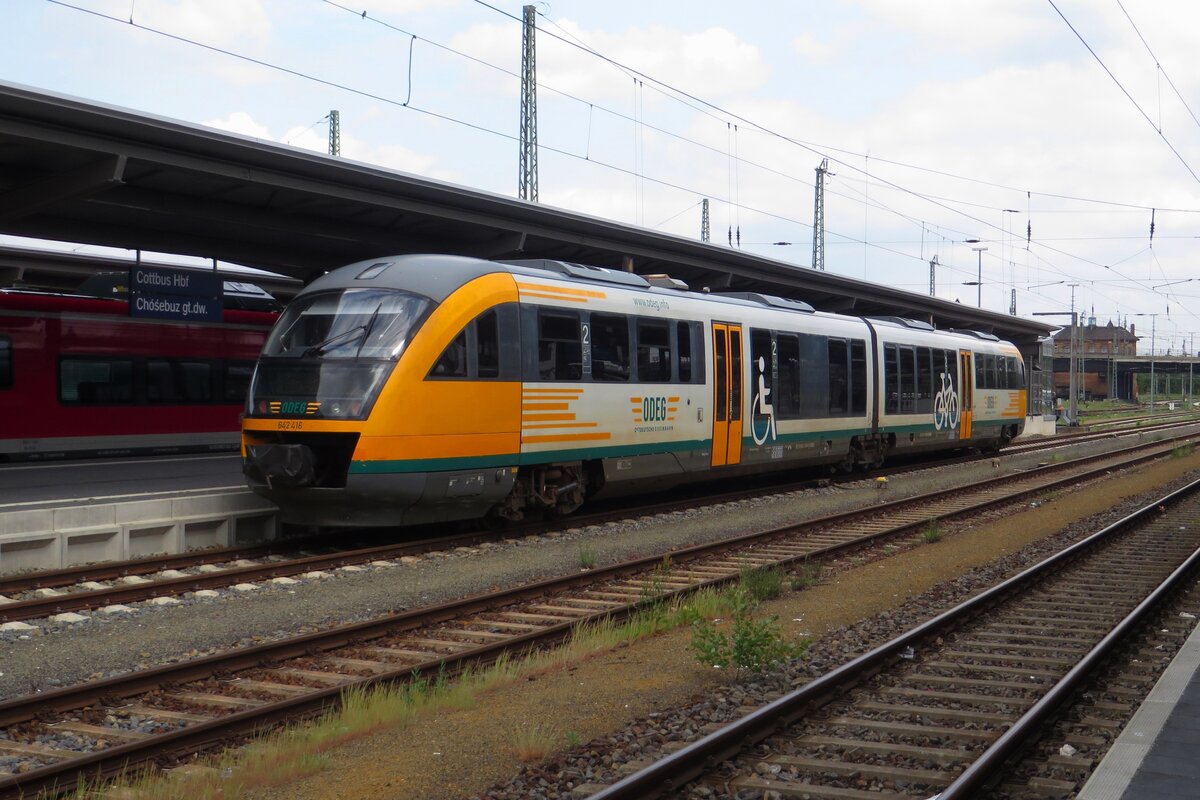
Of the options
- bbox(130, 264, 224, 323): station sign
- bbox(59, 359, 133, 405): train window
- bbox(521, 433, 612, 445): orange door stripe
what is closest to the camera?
bbox(521, 433, 612, 445): orange door stripe

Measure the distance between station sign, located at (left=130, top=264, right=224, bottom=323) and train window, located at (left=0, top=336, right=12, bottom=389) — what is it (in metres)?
4.75

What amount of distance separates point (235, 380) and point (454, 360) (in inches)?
519

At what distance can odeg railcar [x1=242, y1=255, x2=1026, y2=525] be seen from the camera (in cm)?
1159

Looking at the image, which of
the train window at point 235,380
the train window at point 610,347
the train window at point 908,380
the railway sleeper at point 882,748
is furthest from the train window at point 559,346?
the train window at point 235,380

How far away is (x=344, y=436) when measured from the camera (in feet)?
37.4

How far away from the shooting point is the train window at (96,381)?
20.6 metres

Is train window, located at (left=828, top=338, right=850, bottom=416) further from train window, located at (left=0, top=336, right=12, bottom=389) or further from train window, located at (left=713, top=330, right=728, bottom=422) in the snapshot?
train window, located at (left=0, top=336, right=12, bottom=389)

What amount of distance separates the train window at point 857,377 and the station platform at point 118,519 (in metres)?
11.3

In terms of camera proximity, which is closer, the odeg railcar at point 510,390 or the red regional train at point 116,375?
the odeg railcar at point 510,390

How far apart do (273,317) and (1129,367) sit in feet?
368

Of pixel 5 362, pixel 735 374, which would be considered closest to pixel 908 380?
pixel 735 374

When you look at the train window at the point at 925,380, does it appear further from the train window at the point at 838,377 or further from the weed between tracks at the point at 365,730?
the weed between tracks at the point at 365,730

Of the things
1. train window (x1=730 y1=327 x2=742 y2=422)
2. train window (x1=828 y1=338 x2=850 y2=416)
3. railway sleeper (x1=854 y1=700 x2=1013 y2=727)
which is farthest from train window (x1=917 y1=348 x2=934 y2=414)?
railway sleeper (x1=854 y1=700 x2=1013 y2=727)

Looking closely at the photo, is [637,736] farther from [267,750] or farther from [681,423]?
[681,423]
